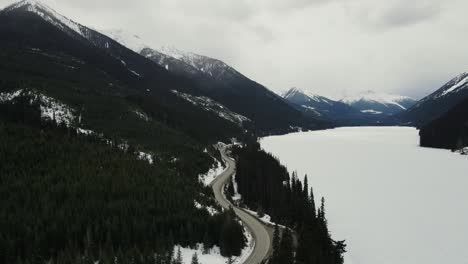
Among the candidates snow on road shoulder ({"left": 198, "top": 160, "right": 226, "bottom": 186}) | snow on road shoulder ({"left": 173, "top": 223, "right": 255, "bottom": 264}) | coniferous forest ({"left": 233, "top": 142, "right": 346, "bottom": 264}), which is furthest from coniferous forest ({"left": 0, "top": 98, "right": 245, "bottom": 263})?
snow on road shoulder ({"left": 198, "top": 160, "right": 226, "bottom": 186})

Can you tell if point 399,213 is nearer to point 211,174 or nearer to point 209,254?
point 209,254

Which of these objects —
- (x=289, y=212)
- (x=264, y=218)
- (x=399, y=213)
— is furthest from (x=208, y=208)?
(x=399, y=213)

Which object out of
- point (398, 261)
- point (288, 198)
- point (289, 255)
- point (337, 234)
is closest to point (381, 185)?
point (288, 198)

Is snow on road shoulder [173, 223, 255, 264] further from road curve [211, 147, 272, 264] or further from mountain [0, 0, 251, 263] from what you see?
mountain [0, 0, 251, 263]

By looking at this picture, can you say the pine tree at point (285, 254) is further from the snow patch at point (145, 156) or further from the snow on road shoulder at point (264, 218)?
the snow patch at point (145, 156)

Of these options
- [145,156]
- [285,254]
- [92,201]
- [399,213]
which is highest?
[145,156]

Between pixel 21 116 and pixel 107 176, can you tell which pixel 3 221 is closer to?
pixel 107 176

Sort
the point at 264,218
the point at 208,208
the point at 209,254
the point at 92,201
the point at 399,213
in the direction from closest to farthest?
1. the point at 209,254
2. the point at 92,201
3. the point at 208,208
4. the point at 264,218
5. the point at 399,213

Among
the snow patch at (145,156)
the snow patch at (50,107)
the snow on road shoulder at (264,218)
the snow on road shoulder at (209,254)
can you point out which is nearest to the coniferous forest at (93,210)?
the snow on road shoulder at (209,254)
